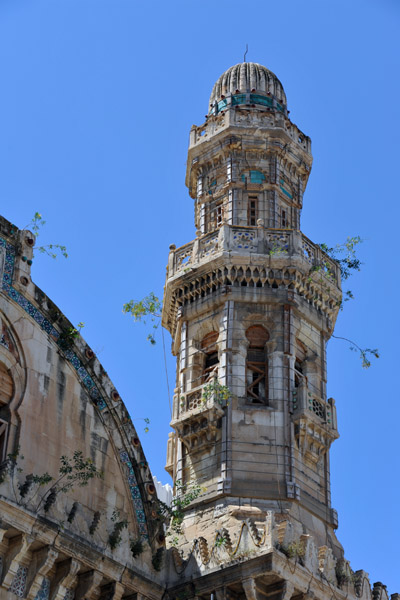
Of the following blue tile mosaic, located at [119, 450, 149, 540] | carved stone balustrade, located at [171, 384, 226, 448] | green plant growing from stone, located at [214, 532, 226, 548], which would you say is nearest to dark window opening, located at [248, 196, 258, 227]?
carved stone balustrade, located at [171, 384, 226, 448]

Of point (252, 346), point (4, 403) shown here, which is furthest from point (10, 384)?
point (252, 346)

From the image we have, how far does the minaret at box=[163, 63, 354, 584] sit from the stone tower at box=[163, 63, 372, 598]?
0.04 meters

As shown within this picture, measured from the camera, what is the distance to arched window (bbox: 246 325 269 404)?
105 feet

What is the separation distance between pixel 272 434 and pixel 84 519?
672cm

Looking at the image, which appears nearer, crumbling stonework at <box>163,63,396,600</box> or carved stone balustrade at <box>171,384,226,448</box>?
crumbling stonework at <box>163,63,396,600</box>

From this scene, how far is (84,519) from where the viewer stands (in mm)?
25656

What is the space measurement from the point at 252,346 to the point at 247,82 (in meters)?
10.0

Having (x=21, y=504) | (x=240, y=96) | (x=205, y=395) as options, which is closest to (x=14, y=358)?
(x=21, y=504)

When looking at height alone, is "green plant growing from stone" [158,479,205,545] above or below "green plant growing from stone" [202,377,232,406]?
below

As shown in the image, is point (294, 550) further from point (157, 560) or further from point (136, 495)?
point (136, 495)

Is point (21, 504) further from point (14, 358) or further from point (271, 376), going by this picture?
point (271, 376)

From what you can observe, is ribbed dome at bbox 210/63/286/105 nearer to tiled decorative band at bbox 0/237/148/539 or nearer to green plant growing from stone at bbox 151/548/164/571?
tiled decorative band at bbox 0/237/148/539

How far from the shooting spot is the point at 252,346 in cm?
3288

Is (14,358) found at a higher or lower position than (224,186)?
lower
